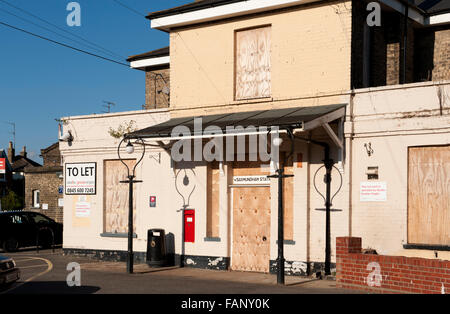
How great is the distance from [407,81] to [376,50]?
1739 millimetres

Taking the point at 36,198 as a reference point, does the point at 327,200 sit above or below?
above

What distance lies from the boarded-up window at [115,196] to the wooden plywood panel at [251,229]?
4155mm

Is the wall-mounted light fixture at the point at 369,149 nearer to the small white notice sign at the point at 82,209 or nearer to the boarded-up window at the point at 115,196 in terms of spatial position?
the boarded-up window at the point at 115,196

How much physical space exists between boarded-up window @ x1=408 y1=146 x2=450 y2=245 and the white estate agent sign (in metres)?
10.5

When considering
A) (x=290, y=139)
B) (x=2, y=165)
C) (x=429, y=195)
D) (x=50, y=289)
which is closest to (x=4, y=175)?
(x=2, y=165)

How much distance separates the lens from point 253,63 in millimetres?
17641

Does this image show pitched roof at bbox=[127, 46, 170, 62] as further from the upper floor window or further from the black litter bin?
the upper floor window

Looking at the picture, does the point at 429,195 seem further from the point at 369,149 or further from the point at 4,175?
the point at 4,175

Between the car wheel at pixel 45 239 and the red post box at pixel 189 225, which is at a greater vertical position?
the red post box at pixel 189 225

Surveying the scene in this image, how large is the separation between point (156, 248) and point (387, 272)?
7.40 m

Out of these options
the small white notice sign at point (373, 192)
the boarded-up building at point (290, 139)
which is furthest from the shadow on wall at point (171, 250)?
the small white notice sign at point (373, 192)

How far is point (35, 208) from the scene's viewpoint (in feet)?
110

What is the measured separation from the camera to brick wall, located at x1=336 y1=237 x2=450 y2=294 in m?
12.5

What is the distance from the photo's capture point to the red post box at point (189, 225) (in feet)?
59.8
